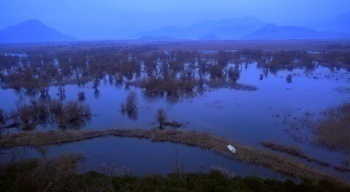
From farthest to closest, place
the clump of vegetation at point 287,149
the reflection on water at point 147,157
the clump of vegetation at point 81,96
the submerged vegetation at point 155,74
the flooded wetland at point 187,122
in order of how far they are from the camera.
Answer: the submerged vegetation at point 155,74
the clump of vegetation at point 81,96
the clump of vegetation at point 287,149
the flooded wetland at point 187,122
the reflection on water at point 147,157

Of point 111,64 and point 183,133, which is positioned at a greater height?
point 111,64

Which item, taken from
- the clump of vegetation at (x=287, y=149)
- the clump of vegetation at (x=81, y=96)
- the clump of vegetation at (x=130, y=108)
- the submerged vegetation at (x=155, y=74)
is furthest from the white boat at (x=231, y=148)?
the clump of vegetation at (x=81, y=96)

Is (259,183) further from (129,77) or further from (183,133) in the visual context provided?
(129,77)

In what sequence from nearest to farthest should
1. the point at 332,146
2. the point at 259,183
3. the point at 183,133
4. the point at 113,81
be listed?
the point at 259,183 → the point at 332,146 → the point at 183,133 → the point at 113,81

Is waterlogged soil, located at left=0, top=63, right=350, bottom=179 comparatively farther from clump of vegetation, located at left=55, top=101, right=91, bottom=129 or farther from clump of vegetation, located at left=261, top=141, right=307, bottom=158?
clump of vegetation, located at left=55, top=101, right=91, bottom=129

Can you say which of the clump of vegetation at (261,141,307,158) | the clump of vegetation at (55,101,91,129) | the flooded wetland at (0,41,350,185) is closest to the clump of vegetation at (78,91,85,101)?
the flooded wetland at (0,41,350,185)

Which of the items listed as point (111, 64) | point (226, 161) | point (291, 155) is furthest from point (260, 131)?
point (111, 64)

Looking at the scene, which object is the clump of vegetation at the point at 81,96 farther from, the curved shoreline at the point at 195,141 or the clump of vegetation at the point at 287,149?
the clump of vegetation at the point at 287,149
